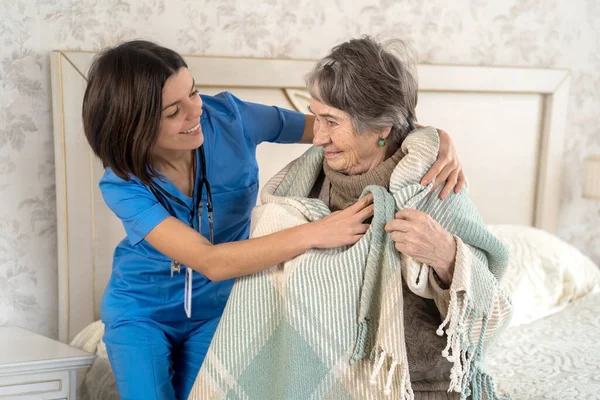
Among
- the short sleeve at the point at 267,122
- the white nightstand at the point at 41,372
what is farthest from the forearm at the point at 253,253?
the white nightstand at the point at 41,372

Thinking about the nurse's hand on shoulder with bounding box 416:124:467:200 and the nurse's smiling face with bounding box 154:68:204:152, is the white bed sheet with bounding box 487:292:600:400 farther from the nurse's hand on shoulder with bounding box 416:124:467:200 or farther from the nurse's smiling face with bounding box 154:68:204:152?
the nurse's smiling face with bounding box 154:68:204:152

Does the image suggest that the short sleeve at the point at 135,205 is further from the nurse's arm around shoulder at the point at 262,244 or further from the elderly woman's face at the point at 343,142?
the elderly woman's face at the point at 343,142

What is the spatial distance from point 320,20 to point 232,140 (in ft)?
3.02

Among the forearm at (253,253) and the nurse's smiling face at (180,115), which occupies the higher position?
the nurse's smiling face at (180,115)

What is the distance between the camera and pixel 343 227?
1445 mm

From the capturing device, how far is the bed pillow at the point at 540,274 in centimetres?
252

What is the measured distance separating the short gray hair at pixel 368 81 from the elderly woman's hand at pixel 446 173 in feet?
0.39

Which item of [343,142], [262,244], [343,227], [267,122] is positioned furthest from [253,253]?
[267,122]

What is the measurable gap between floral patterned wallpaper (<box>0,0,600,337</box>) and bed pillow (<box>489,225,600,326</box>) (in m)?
0.73

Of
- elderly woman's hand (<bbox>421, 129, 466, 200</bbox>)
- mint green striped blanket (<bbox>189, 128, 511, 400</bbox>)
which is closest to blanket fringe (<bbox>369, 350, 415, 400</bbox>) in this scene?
mint green striped blanket (<bbox>189, 128, 511, 400</bbox>)

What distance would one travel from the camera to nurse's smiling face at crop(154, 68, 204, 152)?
1638 millimetres

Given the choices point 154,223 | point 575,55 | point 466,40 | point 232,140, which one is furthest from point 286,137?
point 575,55

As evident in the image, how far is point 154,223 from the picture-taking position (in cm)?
162

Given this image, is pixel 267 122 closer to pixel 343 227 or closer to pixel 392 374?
pixel 343 227
